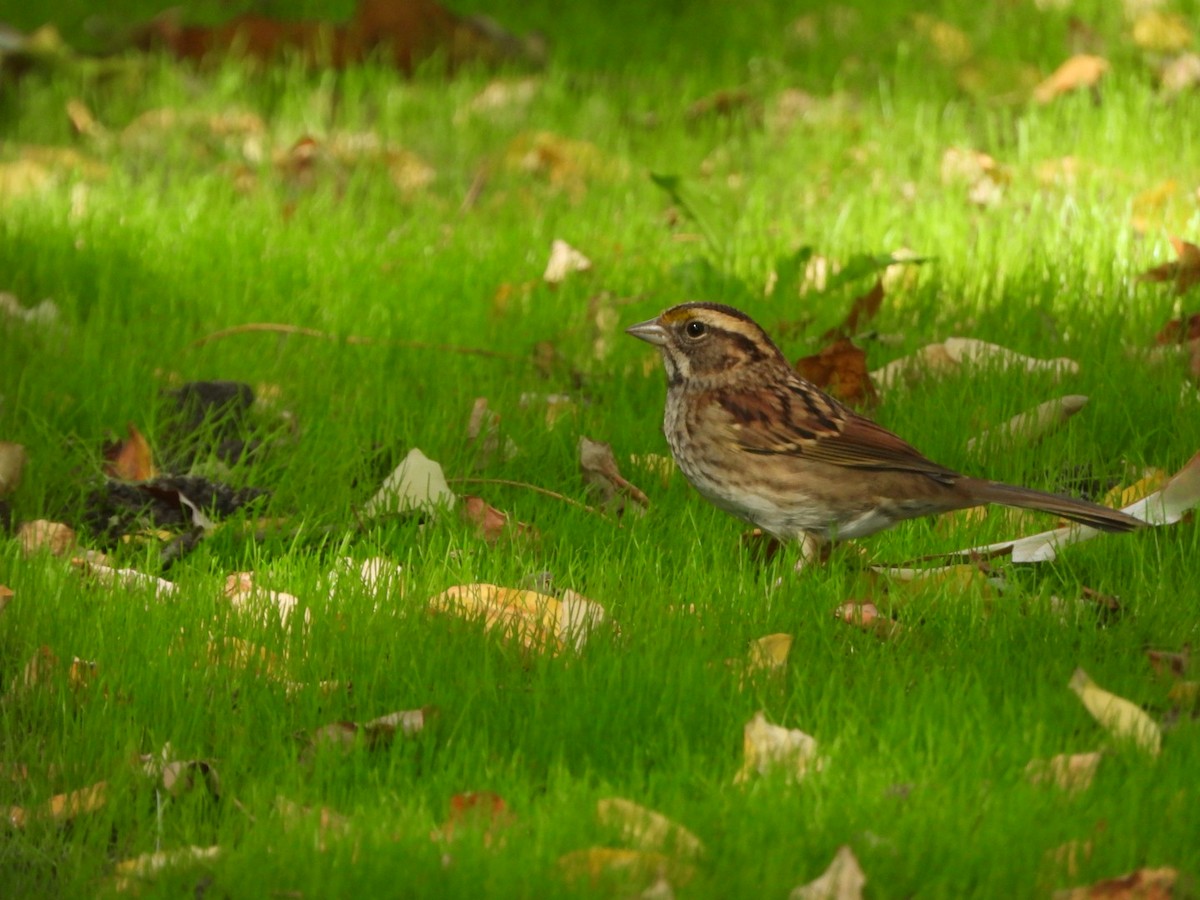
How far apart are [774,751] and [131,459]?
3092 millimetres

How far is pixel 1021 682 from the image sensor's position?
4172mm

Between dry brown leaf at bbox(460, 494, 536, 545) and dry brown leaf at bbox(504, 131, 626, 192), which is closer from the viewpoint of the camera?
dry brown leaf at bbox(460, 494, 536, 545)

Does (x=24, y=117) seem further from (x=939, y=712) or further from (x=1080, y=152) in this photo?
(x=939, y=712)

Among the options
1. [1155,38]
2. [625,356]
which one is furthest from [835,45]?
[625,356]

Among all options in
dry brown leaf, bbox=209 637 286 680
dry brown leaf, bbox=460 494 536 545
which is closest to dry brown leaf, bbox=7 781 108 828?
dry brown leaf, bbox=209 637 286 680

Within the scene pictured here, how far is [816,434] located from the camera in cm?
530

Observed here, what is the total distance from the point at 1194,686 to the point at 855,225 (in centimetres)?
447

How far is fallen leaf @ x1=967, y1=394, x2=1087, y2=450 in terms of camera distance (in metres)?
5.84

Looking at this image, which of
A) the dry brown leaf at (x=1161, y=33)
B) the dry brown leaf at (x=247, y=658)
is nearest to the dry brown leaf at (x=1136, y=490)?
the dry brown leaf at (x=247, y=658)

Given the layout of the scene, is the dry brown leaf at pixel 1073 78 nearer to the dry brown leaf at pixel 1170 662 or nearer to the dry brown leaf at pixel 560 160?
the dry brown leaf at pixel 560 160

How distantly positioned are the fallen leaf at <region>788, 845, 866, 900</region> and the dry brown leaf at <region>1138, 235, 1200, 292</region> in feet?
14.2

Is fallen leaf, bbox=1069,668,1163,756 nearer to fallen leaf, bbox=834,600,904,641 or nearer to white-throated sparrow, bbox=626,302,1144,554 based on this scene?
fallen leaf, bbox=834,600,904,641

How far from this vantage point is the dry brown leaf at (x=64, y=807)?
153 inches

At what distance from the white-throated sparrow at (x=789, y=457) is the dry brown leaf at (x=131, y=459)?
73.9 inches
